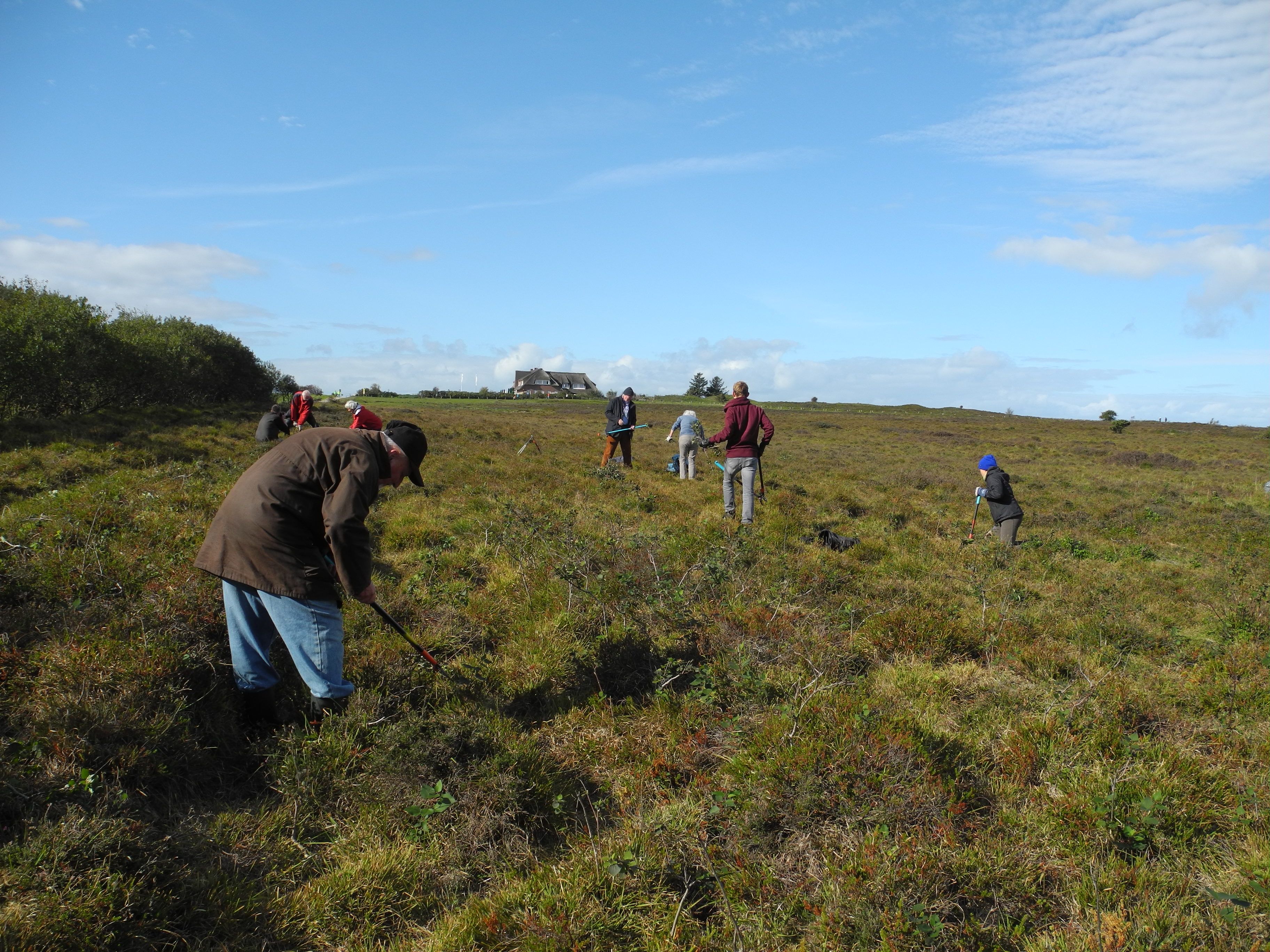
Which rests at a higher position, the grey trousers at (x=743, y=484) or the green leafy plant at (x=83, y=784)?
the grey trousers at (x=743, y=484)

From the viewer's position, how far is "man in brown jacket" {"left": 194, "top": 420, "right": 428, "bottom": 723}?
12.4 feet

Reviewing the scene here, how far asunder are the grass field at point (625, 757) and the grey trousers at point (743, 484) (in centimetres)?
181

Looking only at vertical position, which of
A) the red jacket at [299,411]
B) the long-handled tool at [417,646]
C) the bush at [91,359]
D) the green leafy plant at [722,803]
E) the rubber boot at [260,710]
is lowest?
the green leafy plant at [722,803]

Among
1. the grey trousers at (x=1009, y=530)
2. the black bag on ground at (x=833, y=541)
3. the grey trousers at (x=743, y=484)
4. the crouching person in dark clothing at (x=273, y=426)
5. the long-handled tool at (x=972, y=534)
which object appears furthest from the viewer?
the crouching person in dark clothing at (x=273, y=426)

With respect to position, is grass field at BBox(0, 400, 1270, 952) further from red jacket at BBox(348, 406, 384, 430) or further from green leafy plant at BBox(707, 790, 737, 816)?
red jacket at BBox(348, 406, 384, 430)

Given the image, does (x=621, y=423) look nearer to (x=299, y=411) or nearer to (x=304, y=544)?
(x=299, y=411)

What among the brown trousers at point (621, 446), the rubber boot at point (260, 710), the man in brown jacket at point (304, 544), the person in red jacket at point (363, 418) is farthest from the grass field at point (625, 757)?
the brown trousers at point (621, 446)

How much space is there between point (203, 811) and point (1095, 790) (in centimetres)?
468

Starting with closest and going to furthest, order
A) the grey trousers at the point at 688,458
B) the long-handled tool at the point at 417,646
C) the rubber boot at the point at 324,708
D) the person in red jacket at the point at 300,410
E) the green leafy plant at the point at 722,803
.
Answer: the green leafy plant at the point at 722,803 < the rubber boot at the point at 324,708 < the long-handled tool at the point at 417,646 < the person in red jacket at the point at 300,410 < the grey trousers at the point at 688,458

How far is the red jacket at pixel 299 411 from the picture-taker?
38.2ft

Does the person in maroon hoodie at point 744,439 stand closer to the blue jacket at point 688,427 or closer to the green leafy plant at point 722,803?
the blue jacket at point 688,427

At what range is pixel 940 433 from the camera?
44.7 meters

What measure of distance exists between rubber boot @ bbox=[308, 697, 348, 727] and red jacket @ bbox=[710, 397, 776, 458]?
6.59m

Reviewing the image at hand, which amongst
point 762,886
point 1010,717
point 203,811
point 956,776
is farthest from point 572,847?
point 1010,717
